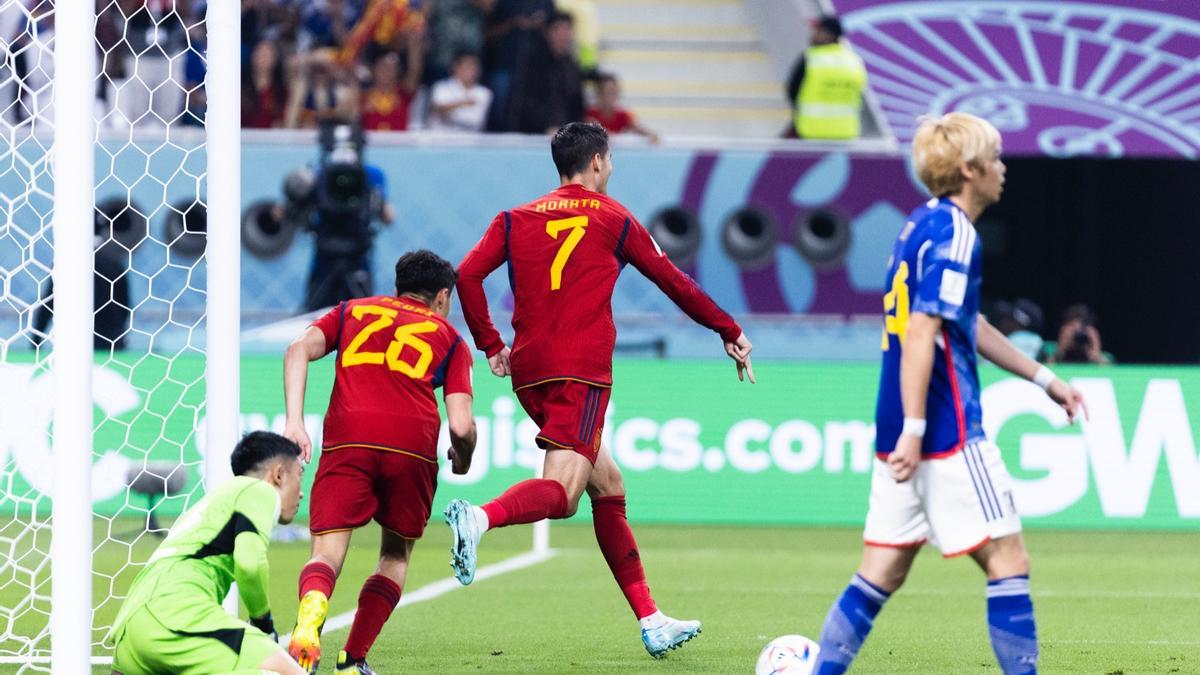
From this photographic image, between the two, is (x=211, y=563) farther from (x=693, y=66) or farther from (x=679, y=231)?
(x=693, y=66)

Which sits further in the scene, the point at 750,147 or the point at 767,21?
the point at 767,21

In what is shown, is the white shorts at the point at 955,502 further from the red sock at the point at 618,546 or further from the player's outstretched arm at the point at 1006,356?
the red sock at the point at 618,546

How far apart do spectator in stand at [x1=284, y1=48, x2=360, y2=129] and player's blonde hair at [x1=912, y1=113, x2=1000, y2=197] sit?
39.5ft

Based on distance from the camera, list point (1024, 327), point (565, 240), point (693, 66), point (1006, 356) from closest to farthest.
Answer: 1. point (1006, 356)
2. point (565, 240)
3. point (1024, 327)
4. point (693, 66)

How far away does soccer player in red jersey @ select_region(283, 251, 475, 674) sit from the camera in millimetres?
6172

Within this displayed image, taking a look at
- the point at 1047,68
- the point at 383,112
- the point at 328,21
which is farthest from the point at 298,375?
the point at 1047,68

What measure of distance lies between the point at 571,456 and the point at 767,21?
13.7 metres

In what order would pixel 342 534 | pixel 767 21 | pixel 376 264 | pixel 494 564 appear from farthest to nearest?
pixel 767 21
pixel 376 264
pixel 494 564
pixel 342 534

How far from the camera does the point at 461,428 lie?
6125 millimetres

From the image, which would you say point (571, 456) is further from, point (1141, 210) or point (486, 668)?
point (1141, 210)

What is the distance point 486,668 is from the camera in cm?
663

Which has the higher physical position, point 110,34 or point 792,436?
point 110,34

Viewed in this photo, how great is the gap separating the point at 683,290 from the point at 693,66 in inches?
527

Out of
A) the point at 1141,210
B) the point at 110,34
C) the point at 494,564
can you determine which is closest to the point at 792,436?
the point at 494,564
